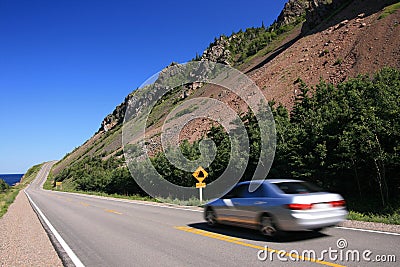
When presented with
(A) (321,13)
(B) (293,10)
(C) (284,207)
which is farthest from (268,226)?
(B) (293,10)

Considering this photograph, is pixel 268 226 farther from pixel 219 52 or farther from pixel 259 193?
pixel 219 52

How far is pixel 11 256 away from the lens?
770cm

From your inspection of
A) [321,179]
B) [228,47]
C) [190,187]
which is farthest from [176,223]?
[228,47]

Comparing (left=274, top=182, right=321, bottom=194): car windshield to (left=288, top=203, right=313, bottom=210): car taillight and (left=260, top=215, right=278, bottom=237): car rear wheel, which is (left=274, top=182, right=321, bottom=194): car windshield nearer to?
Answer: (left=288, top=203, right=313, bottom=210): car taillight

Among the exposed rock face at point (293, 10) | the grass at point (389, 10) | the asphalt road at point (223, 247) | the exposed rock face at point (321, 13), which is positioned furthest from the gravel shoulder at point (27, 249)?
the exposed rock face at point (293, 10)

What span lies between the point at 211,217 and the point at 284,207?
11.3 feet

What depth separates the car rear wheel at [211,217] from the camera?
10.4m

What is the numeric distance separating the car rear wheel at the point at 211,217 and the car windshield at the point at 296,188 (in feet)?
9.26

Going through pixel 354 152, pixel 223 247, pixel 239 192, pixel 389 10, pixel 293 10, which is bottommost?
pixel 223 247

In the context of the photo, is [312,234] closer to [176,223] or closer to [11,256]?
[176,223]

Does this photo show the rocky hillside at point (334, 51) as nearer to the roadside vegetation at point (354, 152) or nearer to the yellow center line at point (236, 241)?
the roadside vegetation at point (354, 152)

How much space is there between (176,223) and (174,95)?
105 m

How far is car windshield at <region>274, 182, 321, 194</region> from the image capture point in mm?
8047

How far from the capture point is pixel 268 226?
812 cm
